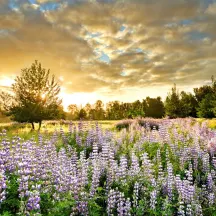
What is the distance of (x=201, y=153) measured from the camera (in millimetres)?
10188

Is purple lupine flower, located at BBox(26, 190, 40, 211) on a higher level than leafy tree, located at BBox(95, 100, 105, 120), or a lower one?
lower

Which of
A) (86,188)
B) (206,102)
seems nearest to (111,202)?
(86,188)

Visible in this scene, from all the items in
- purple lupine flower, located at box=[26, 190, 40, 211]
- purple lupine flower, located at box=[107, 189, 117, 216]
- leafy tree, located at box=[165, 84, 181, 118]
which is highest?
leafy tree, located at box=[165, 84, 181, 118]

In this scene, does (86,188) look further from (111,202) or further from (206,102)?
(206,102)

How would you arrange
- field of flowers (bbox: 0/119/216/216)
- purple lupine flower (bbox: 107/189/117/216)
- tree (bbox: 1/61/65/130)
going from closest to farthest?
field of flowers (bbox: 0/119/216/216), purple lupine flower (bbox: 107/189/117/216), tree (bbox: 1/61/65/130)

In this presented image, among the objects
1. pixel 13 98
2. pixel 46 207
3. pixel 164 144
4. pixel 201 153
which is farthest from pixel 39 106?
pixel 46 207

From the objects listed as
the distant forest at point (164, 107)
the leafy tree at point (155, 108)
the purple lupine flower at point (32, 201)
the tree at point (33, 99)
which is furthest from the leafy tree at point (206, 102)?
the purple lupine flower at point (32, 201)

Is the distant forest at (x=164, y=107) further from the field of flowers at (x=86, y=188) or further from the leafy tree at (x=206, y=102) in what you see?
the field of flowers at (x=86, y=188)

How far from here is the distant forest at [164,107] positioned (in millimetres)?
45844

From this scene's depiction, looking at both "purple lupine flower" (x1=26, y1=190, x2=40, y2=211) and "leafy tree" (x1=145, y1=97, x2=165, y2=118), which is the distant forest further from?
"purple lupine flower" (x1=26, y1=190, x2=40, y2=211)

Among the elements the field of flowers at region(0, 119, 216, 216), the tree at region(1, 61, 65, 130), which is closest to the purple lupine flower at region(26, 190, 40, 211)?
the field of flowers at region(0, 119, 216, 216)

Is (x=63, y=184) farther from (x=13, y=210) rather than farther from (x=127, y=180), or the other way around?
(x=127, y=180)

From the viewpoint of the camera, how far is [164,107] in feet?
200

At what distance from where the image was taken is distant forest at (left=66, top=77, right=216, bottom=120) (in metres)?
45.8
